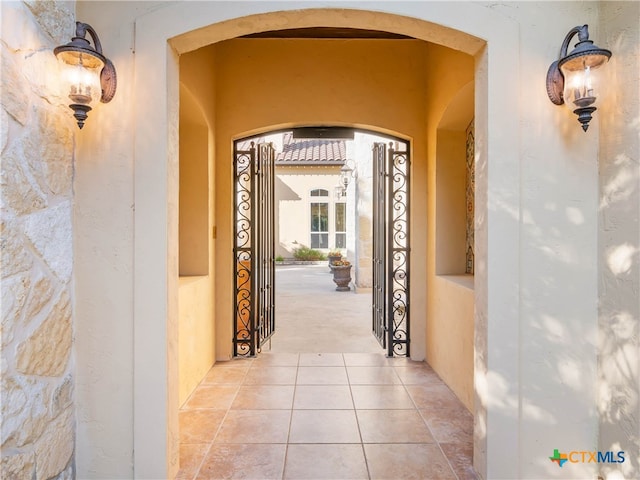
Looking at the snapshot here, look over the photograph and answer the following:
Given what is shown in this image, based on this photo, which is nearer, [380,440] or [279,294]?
[380,440]

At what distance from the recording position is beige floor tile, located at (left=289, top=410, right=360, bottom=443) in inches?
97.3

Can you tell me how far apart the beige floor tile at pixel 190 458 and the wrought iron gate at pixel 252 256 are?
175 cm

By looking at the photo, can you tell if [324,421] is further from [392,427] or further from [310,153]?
[310,153]

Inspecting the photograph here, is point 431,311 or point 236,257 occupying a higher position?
point 236,257

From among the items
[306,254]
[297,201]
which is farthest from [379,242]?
[297,201]

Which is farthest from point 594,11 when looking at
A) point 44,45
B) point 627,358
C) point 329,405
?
point 329,405

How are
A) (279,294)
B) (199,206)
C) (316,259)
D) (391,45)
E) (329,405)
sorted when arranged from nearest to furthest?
1. (329,405)
2. (199,206)
3. (391,45)
4. (279,294)
5. (316,259)

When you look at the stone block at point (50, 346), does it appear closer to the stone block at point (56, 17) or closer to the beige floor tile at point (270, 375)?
the stone block at point (56, 17)

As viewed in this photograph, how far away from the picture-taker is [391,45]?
4004mm

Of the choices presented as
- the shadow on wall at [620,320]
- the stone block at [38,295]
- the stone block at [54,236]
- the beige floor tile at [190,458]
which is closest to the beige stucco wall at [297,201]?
the beige floor tile at [190,458]

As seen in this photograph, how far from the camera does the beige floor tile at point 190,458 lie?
2125 millimetres

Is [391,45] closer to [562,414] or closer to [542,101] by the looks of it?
[542,101]

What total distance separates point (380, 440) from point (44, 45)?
2.71m

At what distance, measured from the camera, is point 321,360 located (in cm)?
406
